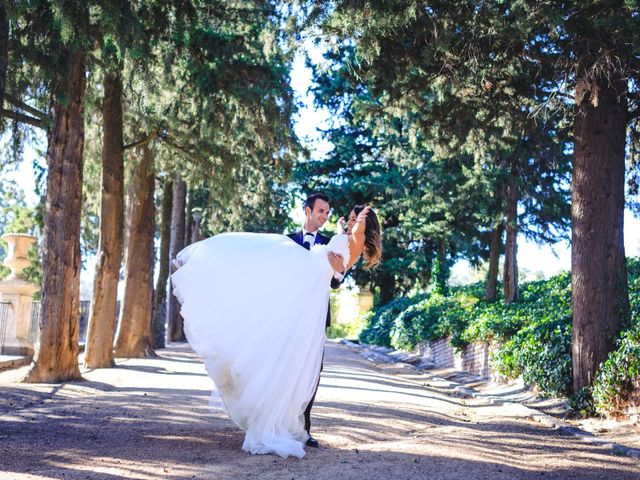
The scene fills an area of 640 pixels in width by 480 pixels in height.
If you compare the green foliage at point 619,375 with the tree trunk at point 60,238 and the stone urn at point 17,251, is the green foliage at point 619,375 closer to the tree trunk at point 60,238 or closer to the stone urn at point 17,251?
the tree trunk at point 60,238

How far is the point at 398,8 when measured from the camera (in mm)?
9234

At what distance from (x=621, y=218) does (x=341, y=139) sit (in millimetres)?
28114

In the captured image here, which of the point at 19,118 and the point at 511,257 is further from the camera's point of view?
the point at 511,257

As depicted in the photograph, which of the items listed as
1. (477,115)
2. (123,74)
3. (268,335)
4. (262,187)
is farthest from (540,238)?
(268,335)

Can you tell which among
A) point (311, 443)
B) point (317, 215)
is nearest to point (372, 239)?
point (317, 215)

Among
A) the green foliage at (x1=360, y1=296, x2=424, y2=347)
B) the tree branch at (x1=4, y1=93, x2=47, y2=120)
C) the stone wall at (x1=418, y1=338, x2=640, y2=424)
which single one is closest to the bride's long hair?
the stone wall at (x1=418, y1=338, x2=640, y2=424)

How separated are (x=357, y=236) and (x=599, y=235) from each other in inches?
200

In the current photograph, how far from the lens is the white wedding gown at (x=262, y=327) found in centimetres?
614

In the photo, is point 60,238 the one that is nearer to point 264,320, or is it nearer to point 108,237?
point 108,237

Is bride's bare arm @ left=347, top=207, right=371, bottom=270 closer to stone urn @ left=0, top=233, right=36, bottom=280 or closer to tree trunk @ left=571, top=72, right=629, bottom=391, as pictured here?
tree trunk @ left=571, top=72, right=629, bottom=391

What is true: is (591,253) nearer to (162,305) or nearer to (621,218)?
(621,218)

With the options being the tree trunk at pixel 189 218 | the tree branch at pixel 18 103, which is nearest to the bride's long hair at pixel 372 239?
the tree branch at pixel 18 103

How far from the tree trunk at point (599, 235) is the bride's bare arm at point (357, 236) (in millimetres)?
4949

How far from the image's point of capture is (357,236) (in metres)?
6.68
